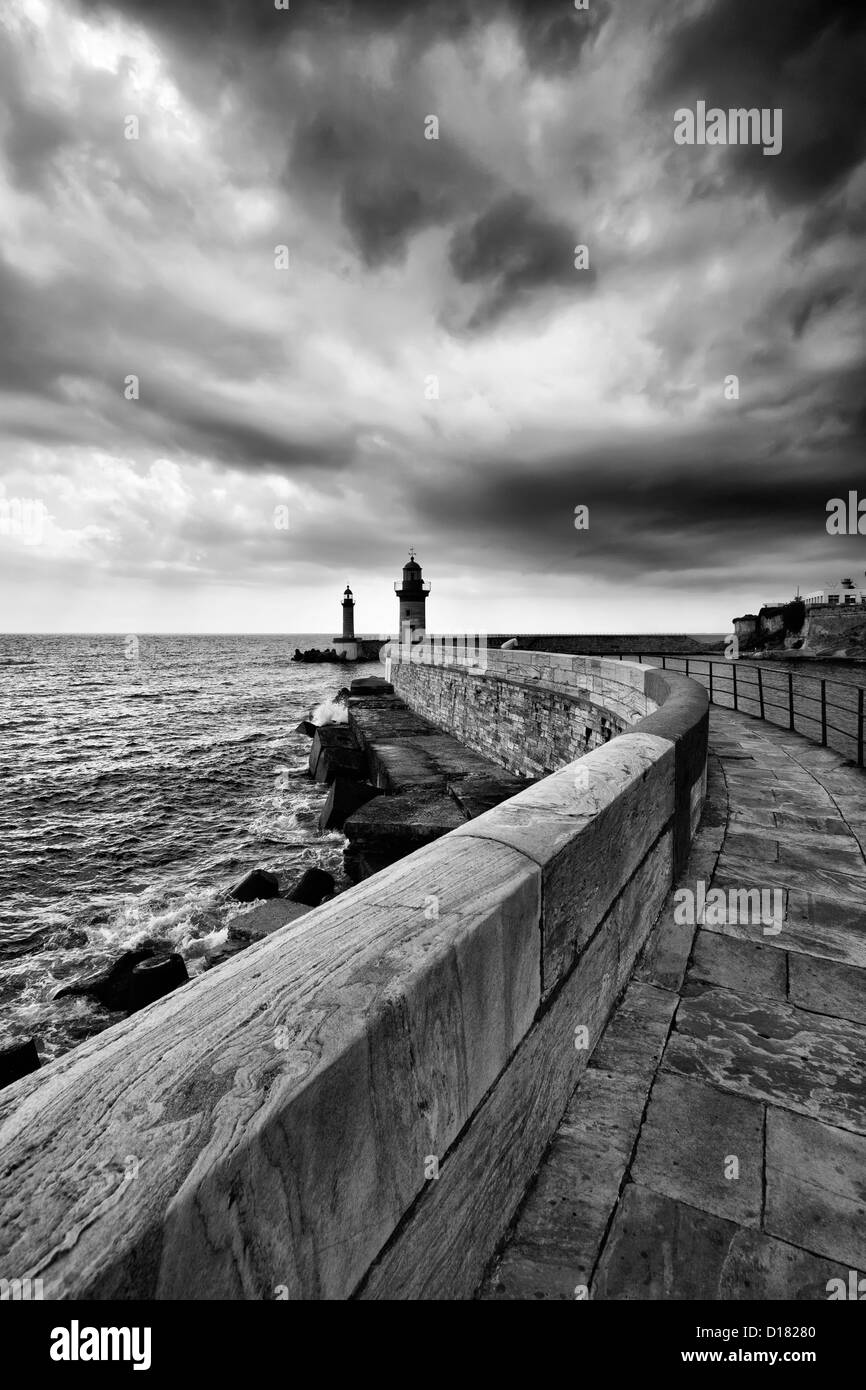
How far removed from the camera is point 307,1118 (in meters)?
0.92

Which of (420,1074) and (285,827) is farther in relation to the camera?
(285,827)

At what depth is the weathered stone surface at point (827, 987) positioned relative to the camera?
2.46 m

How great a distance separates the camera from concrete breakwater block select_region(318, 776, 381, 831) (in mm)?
13109

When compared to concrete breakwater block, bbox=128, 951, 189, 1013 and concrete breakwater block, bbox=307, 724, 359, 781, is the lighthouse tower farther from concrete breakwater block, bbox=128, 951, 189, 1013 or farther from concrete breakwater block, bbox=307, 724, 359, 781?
concrete breakwater block, bbox=128, 951, 189, 1013

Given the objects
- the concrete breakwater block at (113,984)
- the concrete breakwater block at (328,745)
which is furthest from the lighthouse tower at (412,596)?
the concrete breakwater block at (113,984)

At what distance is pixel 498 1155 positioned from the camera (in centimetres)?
→ 155

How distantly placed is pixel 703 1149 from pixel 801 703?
1482cm

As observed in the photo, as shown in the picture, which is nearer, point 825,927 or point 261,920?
point 825,927

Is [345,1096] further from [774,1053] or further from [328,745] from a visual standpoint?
[328,745]

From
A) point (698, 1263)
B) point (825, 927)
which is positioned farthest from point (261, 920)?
point (698, 1263)

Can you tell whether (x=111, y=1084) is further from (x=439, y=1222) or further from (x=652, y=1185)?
(x=652, y=1185)

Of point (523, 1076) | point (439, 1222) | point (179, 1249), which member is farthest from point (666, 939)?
point (179, 1249)

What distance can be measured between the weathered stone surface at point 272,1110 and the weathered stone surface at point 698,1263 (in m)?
0.56

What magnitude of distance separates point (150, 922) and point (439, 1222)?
9.26 metres
